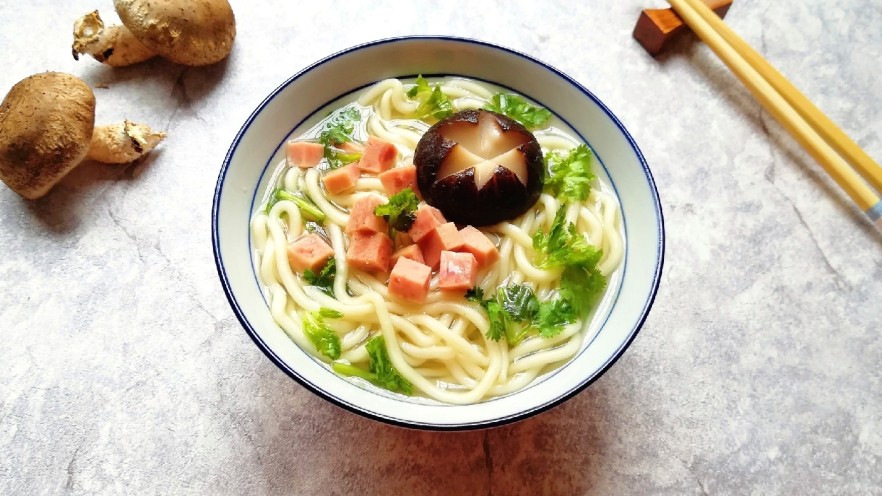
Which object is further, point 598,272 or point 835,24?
point 835,24

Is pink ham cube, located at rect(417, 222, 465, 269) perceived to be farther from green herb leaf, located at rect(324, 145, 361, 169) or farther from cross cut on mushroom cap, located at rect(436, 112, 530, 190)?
green herb leaf, located at rect(324, 145, 361, 169)

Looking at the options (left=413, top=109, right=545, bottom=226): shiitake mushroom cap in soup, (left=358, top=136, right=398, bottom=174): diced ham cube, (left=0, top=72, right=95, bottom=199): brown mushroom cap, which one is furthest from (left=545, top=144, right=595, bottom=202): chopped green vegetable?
(left=0, top=72, right=95, bottom=199): brown mushroom cap

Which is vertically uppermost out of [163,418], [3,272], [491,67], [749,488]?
[491,67]

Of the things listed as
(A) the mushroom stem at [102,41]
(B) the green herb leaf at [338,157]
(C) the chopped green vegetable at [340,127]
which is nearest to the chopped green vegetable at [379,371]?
(B) the green herb leaf at [338,157]

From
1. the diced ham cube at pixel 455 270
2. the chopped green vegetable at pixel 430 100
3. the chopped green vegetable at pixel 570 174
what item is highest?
the chopped green vegetable at pixel 430 100

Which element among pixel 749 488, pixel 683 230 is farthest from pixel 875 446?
pixel 683 230

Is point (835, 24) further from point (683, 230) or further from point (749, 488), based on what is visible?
point (749, 488)

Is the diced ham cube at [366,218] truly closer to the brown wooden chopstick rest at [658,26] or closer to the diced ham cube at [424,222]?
the diced ham cube at [424,222]
